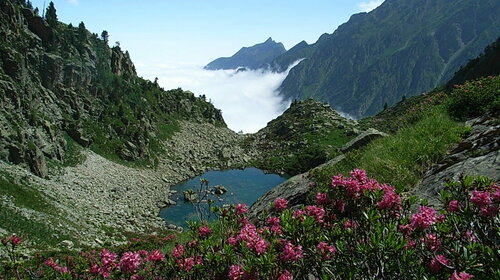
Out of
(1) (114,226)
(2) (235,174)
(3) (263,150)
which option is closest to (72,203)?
(1) (114,226)

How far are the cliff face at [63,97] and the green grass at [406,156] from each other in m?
58.4

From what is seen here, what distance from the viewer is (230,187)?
9875 centimetres

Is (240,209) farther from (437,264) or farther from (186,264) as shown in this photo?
(437,264)

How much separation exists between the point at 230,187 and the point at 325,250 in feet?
311

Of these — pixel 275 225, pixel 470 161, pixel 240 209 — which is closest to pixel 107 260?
pixel 240 209

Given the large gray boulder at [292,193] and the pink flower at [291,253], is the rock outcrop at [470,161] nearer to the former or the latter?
the large gray boulder at [292,193]

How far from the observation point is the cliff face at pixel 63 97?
212 feet

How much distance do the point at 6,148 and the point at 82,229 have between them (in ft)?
75.2

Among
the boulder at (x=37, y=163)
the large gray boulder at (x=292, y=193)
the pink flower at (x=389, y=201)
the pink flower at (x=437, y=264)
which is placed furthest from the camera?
the boulder at (x=37, y=163)

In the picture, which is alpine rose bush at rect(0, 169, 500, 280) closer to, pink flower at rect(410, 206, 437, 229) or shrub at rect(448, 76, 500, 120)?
pink flower at rect(410, 206, 437, 229)

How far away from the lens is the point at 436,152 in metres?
13.5

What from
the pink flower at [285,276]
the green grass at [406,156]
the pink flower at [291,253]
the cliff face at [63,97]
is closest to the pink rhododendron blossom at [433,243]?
the pink flower at [291,253]

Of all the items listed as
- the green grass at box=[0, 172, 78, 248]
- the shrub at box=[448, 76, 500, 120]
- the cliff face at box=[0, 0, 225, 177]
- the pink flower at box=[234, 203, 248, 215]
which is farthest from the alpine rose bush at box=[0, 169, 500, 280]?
the cliff face at box=[0, 0, 225, 177]

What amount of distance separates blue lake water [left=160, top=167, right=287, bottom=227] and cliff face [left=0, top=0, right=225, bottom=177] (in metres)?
22.9
